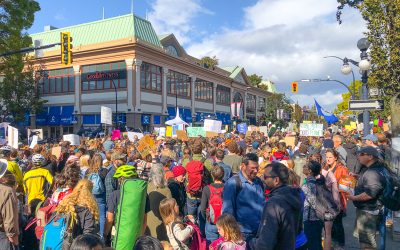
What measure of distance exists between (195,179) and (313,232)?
7.43ft

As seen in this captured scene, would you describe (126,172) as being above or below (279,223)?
above

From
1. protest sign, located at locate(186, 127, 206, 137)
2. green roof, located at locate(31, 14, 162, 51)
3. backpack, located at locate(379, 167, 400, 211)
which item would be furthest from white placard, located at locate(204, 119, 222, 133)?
green roof, located at locate(31, 14, 162, 51)

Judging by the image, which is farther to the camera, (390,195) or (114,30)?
(114,30)

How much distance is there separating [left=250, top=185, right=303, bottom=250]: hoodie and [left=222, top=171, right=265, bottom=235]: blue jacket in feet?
3.63

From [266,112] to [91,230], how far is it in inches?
2557

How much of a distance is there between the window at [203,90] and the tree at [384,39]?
39.3 m

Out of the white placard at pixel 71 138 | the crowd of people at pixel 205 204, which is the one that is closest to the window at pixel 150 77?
the white placard at pixel 71 138

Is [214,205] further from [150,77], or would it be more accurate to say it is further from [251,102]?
[251,102]

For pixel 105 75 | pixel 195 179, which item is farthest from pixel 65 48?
pixel 105 75

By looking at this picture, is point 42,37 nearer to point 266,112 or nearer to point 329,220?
point 266,112

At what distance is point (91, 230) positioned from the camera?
416cm

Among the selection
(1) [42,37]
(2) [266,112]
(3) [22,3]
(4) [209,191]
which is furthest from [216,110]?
(4) [209,191]

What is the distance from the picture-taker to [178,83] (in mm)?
46875

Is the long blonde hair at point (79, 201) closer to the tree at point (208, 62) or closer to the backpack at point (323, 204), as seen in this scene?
the backpack at point (323, 204)
